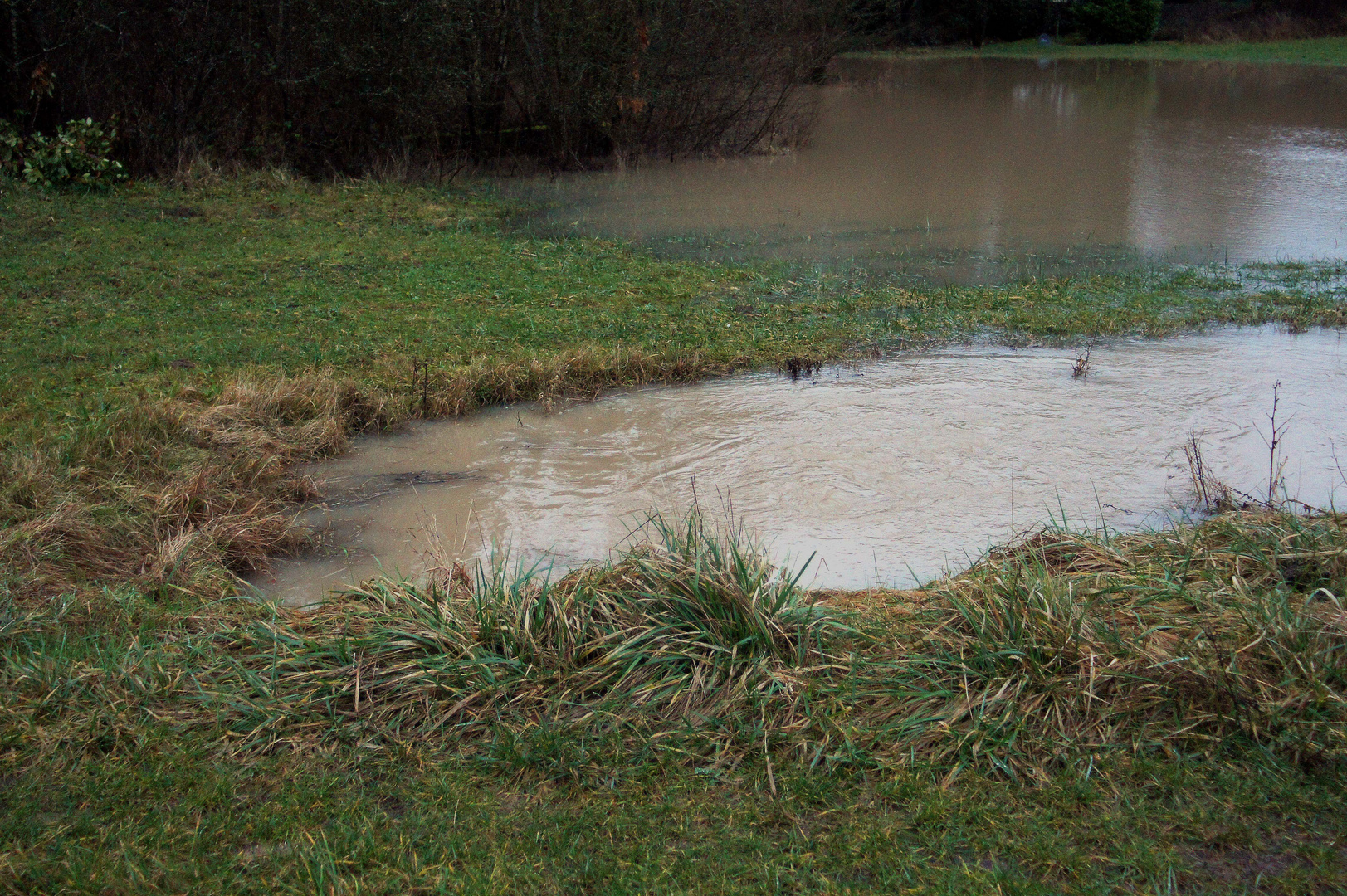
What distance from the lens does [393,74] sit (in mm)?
14398

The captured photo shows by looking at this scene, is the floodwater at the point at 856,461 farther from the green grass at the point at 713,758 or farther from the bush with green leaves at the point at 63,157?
the bush with green leaves at the point at 63,157

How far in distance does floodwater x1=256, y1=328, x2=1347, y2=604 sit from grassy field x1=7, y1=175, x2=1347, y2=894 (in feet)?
1.66

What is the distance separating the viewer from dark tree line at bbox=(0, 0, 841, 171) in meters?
13.4

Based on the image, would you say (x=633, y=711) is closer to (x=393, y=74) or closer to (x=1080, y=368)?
(x=1080, y=368)

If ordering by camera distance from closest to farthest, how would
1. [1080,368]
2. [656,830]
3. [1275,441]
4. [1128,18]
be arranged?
[656,830] < [1275,441] < [1080,368] < [1128,18]

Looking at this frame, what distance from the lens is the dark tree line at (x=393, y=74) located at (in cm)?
1344

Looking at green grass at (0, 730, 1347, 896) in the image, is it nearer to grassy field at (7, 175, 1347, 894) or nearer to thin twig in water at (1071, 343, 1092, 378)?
grassy field at (7, 175, 1347, 894)

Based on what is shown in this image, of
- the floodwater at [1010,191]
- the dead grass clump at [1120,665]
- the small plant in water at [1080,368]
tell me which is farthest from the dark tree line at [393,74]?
the dead grass clump at [1120,665]

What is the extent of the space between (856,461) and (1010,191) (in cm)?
975

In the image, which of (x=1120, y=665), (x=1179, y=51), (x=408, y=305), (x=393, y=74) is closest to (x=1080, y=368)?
(x=1120, y=665)

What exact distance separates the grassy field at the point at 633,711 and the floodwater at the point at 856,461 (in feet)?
1.66

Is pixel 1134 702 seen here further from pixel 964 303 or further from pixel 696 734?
pixel 964 303

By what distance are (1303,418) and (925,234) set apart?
5770 mm

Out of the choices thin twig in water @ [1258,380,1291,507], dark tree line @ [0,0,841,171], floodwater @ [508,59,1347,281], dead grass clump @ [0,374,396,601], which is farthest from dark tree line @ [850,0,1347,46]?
dead grass clump @ [0,374,396,601]
